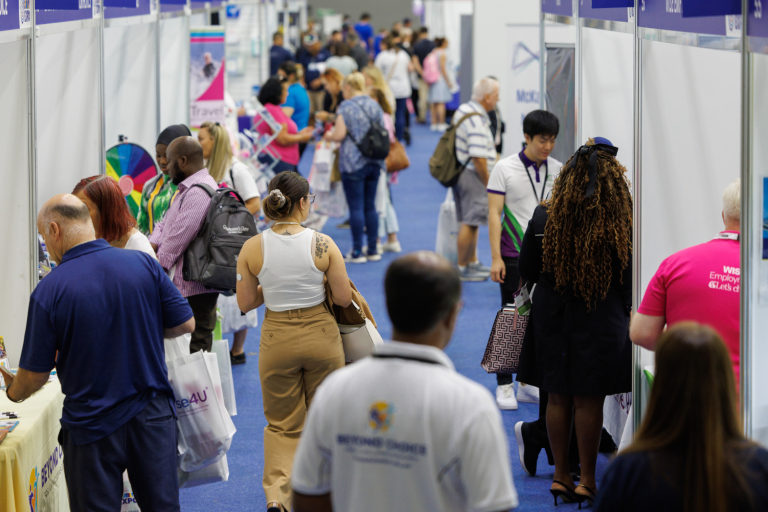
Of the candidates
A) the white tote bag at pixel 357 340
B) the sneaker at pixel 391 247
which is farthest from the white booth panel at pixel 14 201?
the sneaker at pixel 391 247

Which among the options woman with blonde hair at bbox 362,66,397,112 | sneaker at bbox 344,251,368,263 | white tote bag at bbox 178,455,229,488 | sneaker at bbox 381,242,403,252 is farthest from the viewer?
sneaker at bbox 381,242,403,252

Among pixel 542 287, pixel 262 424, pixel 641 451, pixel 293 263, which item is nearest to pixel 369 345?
pixel 293 263

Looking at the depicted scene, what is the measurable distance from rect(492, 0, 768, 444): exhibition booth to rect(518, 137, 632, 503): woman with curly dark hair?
101 mm

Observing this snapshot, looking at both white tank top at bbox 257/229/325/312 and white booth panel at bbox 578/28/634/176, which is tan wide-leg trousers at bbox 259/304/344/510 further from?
white booth panel at bbox 578/28/634/176

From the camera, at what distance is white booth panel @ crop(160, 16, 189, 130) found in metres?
6.68

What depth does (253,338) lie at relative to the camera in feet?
20.4

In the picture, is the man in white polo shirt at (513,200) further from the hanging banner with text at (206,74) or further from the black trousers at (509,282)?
the hanging banner with text at (206,74)

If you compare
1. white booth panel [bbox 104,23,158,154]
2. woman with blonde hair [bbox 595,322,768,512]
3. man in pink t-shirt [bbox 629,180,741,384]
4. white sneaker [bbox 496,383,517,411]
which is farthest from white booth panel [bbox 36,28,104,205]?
woman with blonde hair [bbox 595,322,768,512]

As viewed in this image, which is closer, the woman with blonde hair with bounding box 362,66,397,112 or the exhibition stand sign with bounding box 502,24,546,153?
the exhibition stand sign with bounding box 502,24,546,153

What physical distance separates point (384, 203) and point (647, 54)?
507cm

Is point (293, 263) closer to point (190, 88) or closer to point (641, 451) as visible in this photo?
point (641, 451)

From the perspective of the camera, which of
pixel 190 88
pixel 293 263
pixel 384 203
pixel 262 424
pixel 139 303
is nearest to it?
pixel 139 303

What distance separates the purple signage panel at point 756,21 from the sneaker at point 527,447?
209 cm

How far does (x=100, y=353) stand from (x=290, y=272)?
0.86 meters
